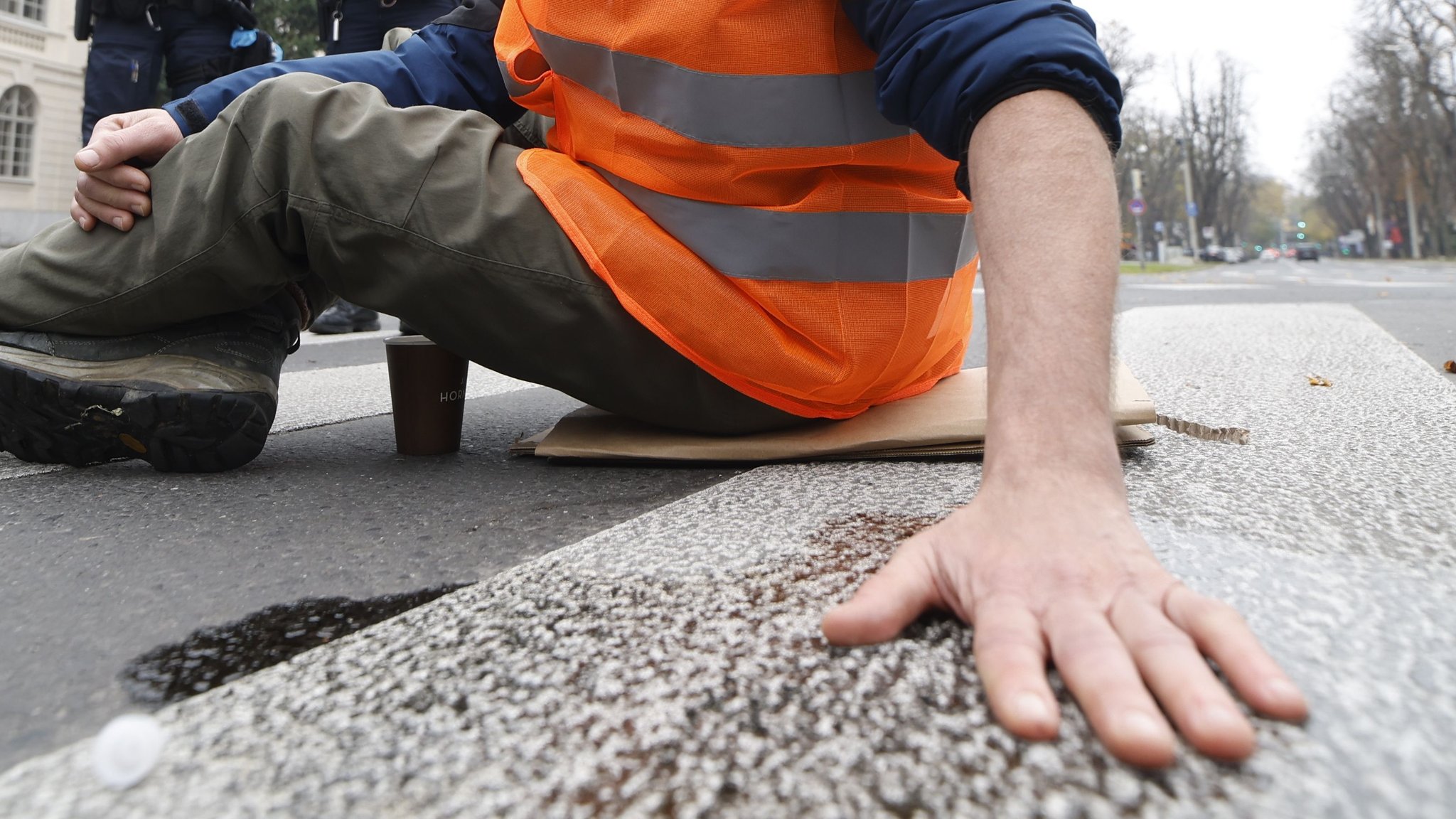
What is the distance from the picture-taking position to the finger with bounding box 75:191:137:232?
1428mm

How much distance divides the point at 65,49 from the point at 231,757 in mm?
23012

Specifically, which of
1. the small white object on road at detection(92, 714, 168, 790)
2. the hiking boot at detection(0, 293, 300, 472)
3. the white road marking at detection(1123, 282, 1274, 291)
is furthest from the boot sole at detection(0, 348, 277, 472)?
the white road marking at detection(1123, 282, 1274, 291)

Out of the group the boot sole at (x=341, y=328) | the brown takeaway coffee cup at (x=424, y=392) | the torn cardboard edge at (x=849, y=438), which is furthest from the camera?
the boot sole at (x=341, y=328)

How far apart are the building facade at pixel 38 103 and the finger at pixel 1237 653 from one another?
69.3ft

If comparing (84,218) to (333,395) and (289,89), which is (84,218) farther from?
(333,395)

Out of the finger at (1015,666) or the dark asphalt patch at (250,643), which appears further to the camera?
the dark asphalt patch at (250,643)

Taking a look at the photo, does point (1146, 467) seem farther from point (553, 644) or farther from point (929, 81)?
point (553, 644)

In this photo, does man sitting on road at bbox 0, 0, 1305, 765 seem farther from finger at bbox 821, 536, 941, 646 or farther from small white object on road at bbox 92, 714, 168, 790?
small white object on road at bbox 92, 714, 168, 790

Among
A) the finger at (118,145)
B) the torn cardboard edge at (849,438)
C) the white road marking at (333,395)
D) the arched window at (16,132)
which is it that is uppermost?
the arched window at (16,132)

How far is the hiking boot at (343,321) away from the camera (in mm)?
4852

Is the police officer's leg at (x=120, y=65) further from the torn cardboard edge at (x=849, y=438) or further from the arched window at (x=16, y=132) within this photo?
the arched window at (x=16, y=132)

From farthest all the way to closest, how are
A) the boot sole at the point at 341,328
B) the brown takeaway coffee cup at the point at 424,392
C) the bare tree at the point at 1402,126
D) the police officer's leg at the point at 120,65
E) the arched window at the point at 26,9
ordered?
the bare tree at the point at 1402,126
the arched window at the point at 26,9
the boot sole at the point at 341,328
the police officer's leg at the point at 120,65
the brown takeaway coffee cup at the point at 424,392

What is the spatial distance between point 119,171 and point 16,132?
2169 cm

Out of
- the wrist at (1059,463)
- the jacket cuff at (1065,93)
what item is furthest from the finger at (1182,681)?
the jacket cuff at (1065,93)
